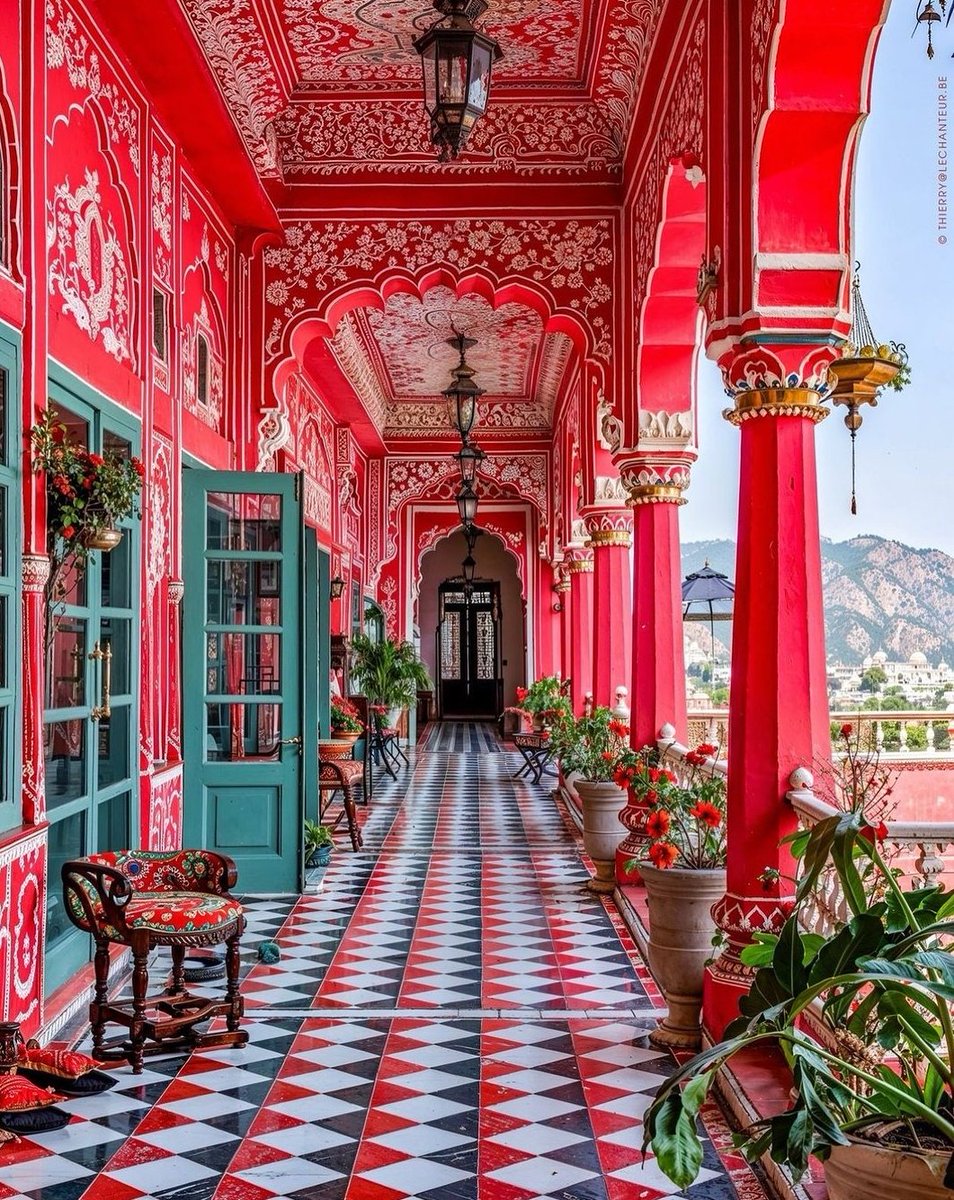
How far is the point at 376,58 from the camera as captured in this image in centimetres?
757

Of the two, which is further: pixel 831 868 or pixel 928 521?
pixel 928 521

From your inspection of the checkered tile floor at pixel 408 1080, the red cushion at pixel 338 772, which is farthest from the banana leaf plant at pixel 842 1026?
the red cushion at pixel 338 772

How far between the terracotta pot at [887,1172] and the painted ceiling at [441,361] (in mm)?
9004

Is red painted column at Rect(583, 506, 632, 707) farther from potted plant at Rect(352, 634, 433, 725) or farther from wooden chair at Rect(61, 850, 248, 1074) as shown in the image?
wooden chair at Rect(61, 850, 248, 1074)

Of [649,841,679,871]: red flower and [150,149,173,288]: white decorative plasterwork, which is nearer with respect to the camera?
[649,841,679,871]: red flower

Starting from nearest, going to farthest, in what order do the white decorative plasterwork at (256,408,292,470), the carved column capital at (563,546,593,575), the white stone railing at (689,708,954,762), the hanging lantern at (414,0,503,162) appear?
the hanging lantern at (414,0,503,162), the white decorative plasterwork at (256,408,292,470), the white stone railing at (689,708,954,762), the carved column capital at (563,546,593,575)

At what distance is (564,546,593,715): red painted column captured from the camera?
46.0ft

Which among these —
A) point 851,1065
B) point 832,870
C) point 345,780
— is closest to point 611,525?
point 345,780

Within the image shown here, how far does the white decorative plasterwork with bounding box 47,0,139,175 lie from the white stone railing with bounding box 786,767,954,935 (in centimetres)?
429

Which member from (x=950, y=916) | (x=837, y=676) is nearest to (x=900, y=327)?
(x=837, y=676)

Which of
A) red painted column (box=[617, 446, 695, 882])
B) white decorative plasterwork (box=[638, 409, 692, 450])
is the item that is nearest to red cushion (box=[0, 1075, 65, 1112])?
red painted column (box=[617, 446, 695, 882])

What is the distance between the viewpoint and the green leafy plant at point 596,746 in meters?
8.89

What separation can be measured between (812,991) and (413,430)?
16394mm

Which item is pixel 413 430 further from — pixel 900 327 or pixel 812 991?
pixel 812 991
